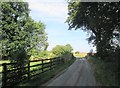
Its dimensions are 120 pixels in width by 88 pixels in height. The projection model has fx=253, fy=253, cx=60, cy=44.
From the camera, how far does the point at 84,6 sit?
2314cm

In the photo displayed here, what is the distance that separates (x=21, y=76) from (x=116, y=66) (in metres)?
6.33

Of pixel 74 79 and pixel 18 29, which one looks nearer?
pixel 74 79

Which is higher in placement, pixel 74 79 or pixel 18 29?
pixel 18 29

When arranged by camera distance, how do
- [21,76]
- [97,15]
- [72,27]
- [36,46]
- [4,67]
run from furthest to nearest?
[36,46] → [72,27] → [97,15] → [21,76] → [4,67]

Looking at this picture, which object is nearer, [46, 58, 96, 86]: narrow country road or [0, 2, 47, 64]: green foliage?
[46, 58, 96, 86]: narrow country road

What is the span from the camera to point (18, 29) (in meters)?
56.8

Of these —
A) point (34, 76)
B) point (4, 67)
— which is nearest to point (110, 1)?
point (34, 76)

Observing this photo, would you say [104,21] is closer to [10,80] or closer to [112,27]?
[112,27]

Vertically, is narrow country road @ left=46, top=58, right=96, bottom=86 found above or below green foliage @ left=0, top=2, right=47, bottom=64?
below

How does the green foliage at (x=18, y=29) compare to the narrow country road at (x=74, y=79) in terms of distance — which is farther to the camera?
the green foliage at (x=18, y=29)

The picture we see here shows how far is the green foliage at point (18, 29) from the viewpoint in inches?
2132

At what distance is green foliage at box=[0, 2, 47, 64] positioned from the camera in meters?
54.2

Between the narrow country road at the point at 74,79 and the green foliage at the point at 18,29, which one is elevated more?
the green foliage at the point at 18,29

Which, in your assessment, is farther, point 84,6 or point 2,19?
point 2,19
